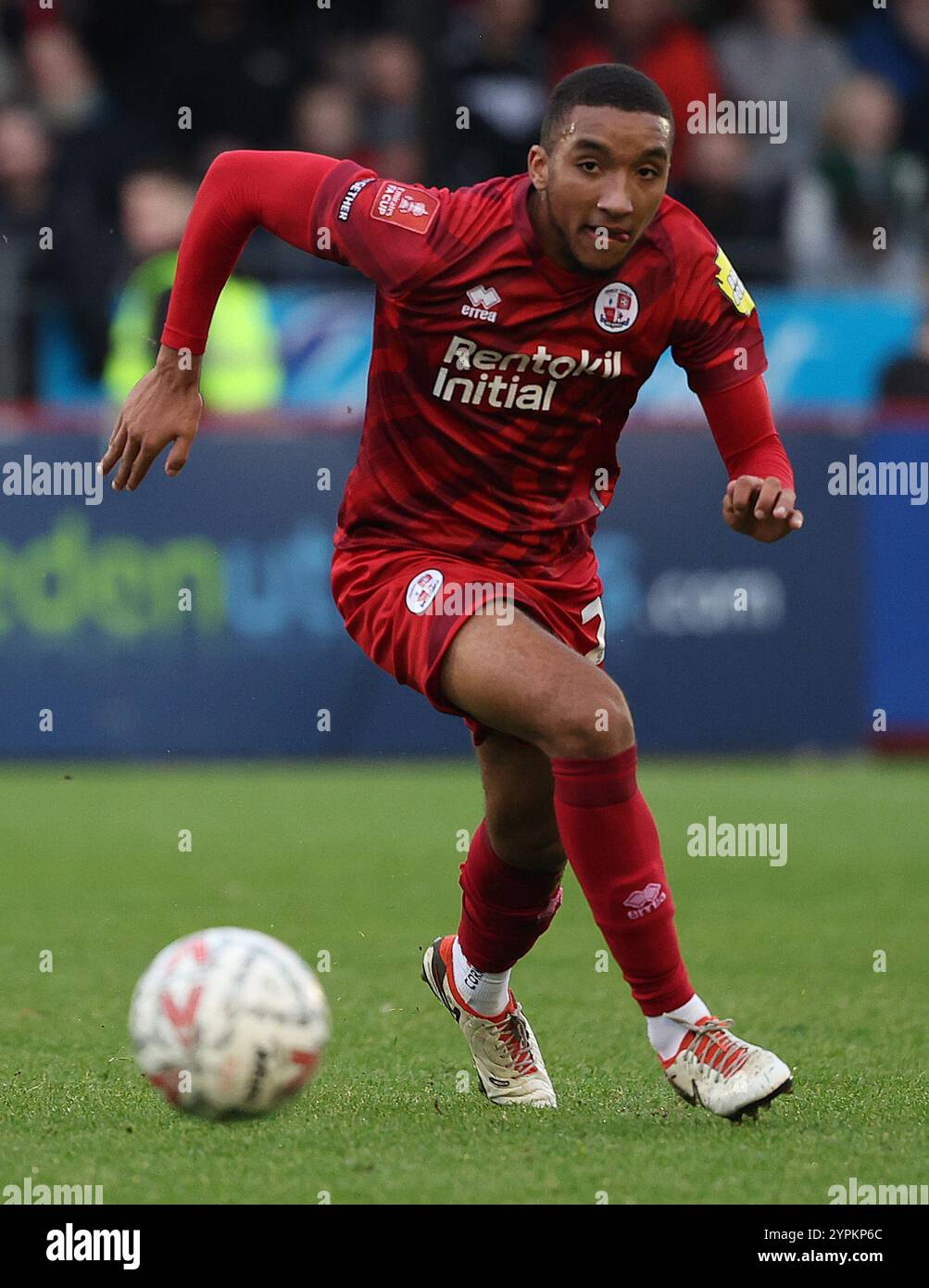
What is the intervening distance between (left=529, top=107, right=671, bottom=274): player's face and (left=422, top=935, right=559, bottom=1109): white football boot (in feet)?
5.03

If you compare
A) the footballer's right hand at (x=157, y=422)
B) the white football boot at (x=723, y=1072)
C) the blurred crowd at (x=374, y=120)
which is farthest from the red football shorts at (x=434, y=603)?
the blurred crowd at (x=374, y=120)

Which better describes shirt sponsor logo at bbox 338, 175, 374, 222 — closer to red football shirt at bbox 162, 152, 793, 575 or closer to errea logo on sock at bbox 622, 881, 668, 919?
red football shirt at bbox 162, 152, 793, 575

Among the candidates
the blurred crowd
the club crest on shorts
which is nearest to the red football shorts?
the club crest on shorts

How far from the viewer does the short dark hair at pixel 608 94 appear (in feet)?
13.2

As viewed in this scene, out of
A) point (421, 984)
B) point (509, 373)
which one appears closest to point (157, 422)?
point (509, 373)

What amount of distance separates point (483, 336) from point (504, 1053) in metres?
1.42

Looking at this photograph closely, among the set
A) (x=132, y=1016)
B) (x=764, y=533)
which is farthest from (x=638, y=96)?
(x=132, y=1016)

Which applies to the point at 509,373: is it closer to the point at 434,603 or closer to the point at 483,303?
the point at 483,303

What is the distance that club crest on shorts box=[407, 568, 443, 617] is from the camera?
416 cm

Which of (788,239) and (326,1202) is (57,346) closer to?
(788,239)

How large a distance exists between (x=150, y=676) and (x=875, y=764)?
3439 millimetres

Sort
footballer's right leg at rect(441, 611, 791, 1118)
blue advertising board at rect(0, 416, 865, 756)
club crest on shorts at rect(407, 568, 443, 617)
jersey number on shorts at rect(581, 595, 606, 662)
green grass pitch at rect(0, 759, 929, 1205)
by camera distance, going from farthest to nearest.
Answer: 1. blue advertising board at rect(0, 416, 865, 756)
2. jersey number on shorts at rect(581, 595, 606, 662)
3. club crest on shorts at rect(407, 568, 443, 617)
4. footballer's right leg at rect(441, 611, 791, 1118)
5. green grass pitch at rect(0, 759, 929, 1205)

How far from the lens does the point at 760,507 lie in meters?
3.96
